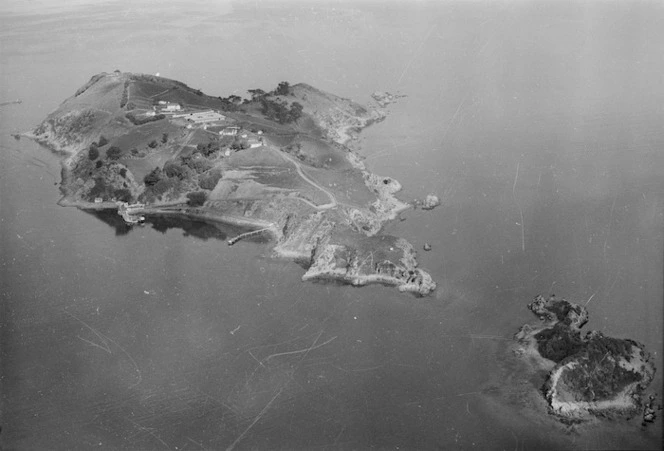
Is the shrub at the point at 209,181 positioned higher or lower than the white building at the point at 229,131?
lower

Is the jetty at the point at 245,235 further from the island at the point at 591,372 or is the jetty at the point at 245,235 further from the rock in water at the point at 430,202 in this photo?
the island at the point at 591,372

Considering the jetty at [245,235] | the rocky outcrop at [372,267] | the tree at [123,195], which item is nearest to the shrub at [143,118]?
the tree at [123,195]

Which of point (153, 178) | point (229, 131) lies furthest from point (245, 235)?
point (229, 131)

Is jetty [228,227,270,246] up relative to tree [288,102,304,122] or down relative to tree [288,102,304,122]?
down

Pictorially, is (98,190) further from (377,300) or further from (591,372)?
(591,372)

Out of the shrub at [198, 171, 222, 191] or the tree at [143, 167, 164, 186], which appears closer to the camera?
the shrub at [198, 171, 222, 191]

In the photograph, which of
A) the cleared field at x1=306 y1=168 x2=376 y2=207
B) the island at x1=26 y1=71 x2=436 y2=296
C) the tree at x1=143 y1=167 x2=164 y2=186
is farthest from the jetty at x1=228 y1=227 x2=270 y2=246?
the tree at x1=143 y1=167 x2=164 y2=186

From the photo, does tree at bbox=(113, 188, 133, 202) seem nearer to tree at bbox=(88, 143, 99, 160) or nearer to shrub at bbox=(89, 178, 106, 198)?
shrub at bbox=(89, 178, 106, 198)
